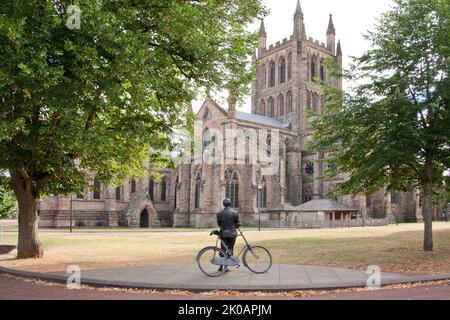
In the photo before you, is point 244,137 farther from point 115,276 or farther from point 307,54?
point 115,276

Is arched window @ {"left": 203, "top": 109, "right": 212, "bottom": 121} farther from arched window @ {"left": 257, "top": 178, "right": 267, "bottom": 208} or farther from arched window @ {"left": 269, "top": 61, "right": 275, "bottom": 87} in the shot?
arched window @ {"left": 269, "top": 61, "right": 275, "bottom": 87}

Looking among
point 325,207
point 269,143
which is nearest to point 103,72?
point 325,207

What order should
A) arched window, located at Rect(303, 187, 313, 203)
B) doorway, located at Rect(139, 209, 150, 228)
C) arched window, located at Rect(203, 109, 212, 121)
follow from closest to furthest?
1. doorway, located at Rect(139, 209, 150, 228)
2. arched window, located at Rect(203, 109, 212, 121)
3. arched window, located at Rect(303, 187, 313, 203)

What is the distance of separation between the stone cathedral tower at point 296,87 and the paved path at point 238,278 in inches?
2116

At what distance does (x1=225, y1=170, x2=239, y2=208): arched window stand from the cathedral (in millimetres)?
123

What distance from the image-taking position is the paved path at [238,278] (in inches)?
369

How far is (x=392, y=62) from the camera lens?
57.0ft

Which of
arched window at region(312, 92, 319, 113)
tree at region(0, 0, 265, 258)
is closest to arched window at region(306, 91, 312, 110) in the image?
arched window at region(312, 92, 319, 113)

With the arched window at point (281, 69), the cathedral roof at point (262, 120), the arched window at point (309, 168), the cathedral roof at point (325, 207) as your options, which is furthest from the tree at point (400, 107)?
the arched window at point (281, 69)

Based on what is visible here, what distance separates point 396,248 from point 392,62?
7553 mm

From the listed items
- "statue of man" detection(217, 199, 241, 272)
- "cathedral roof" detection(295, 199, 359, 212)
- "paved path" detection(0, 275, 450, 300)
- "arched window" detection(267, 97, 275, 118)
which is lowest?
"paved path" detection(0, 275, 450, 300)

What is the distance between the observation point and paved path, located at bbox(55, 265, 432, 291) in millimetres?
9383

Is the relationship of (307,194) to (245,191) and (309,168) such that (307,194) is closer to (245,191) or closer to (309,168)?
(309,168)

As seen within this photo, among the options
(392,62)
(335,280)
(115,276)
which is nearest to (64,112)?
(115,276)
